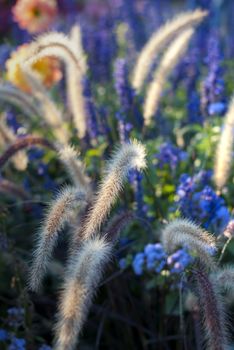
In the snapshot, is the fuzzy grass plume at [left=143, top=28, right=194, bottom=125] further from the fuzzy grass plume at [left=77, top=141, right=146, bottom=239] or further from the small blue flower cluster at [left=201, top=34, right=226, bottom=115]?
the fuzzy grass plume at [left=77, top=141, right=146, bottom=239]

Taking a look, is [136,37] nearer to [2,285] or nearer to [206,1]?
[206,1]

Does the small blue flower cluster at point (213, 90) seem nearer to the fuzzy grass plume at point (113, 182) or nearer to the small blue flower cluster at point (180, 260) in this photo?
the small blue flower cluster at point (180, 260)

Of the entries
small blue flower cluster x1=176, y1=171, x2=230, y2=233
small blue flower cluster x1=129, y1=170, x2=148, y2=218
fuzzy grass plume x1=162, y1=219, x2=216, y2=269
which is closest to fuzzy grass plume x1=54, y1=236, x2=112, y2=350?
fuzzy grass plume x1=162, y1=219, x2=216, y2=269

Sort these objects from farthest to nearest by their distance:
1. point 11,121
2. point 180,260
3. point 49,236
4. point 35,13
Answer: point 35,13 → point 11,121 → point 180,260 → point 49,236

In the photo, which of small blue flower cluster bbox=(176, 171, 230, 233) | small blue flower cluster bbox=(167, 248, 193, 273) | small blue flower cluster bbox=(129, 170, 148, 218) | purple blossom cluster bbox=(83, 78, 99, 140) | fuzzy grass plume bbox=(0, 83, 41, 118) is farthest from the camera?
purple blossom cluster bbox=(83, 78, 99, 140)

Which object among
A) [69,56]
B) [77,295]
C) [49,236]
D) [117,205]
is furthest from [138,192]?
[77,295]

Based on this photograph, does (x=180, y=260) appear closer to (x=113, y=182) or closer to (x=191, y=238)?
(x=191, y=238)
